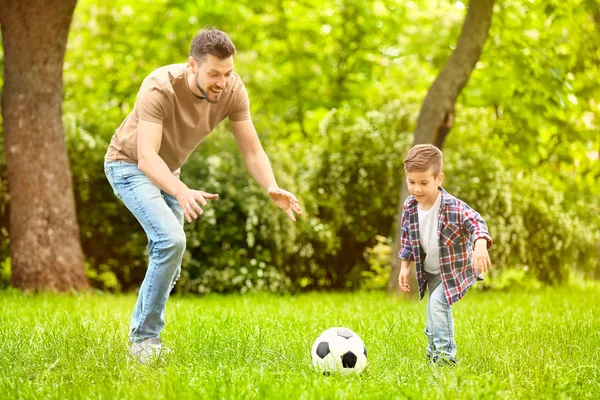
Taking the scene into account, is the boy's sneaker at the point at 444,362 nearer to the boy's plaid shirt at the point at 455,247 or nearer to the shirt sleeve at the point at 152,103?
the boy's plaid shirt at the point at 455,247

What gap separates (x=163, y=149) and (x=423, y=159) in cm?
175

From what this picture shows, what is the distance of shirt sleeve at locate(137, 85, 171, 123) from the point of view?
467 centimetres

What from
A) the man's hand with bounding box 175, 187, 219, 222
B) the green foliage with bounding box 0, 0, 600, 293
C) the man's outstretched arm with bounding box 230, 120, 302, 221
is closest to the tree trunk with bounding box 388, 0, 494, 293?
the green foliage with bounding box 0, 0, 600, 293

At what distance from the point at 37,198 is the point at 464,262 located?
22.3ft

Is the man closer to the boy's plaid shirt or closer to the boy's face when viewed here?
the boy's face

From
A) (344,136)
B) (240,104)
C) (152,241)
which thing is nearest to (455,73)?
(344,136)

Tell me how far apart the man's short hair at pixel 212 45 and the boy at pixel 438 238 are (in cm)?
130

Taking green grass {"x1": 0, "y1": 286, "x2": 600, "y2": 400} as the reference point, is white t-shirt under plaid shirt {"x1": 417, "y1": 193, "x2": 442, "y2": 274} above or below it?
above

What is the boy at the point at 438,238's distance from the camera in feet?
14.9

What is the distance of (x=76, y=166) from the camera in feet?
37.6

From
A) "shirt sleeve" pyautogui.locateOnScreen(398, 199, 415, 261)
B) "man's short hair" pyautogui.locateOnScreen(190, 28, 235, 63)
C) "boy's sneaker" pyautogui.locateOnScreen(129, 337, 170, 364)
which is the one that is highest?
"man's short hair" pyautogui.locateOnScreen(190, 28, 235, 63)

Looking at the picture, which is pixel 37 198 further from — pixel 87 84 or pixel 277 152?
pixel 87 84

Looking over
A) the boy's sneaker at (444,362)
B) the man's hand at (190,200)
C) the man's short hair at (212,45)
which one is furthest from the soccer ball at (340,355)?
the man's short hair at (212,45)

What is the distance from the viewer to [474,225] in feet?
14.6
